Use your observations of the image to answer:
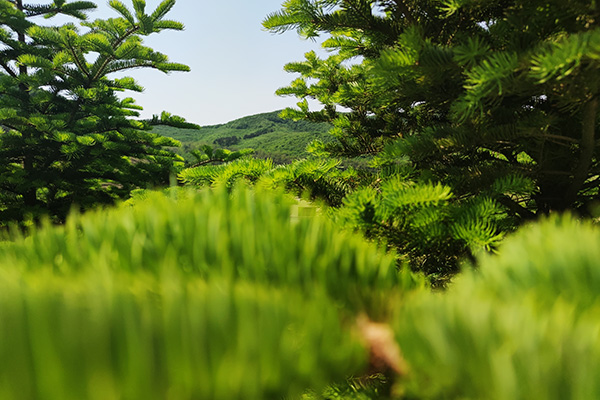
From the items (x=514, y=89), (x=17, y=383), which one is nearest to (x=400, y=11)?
(x=514, y=89)

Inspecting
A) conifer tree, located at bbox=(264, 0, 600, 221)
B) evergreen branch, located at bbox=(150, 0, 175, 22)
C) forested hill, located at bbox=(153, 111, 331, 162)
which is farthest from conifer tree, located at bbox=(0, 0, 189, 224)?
forested hill, located at bbox=(153, 111, 331, 162)

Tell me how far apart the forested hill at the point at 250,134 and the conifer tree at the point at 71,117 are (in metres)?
56.9

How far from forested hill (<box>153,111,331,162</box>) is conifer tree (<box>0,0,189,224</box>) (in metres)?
56.9

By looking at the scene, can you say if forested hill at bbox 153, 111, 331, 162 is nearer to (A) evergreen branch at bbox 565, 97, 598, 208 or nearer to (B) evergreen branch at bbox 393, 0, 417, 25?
(B) evergreen branch at bbox 393, 0, 417, 25

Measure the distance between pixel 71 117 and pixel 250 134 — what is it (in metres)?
85.0

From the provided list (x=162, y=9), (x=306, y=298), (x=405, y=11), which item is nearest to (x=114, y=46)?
(x=162, y=9)

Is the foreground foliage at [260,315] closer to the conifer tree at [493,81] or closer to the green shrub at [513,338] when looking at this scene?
the green shrub at [513,338]

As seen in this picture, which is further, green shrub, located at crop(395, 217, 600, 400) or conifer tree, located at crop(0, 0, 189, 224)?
conifer tree, located at crop(0, 0, 189, 224)

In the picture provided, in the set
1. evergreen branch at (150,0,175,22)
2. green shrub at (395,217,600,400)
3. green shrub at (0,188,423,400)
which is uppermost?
evergreen branch at (150,0,175,22)

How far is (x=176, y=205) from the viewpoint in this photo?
48 centimetres

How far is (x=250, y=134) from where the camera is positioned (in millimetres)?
92500

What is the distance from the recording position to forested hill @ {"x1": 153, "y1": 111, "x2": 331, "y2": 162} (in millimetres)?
72375

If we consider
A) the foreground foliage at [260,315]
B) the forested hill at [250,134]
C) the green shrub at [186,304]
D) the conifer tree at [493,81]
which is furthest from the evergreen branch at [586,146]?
the forested hill at [250,134]

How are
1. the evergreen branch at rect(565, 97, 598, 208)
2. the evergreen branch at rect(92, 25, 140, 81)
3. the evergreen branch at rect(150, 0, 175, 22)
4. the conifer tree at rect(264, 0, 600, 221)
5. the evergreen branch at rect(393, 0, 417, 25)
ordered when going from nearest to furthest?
the conifer tree at rect(264, 0, 600, 221), the evergreen branch at rect(565, 97, 598, 208), the evergreen branch at rect(393, 0, 417, 25), the evergreen branch at rect(150, 0, 175, 22), the evergreen branch at rect(92, 25, 140, 81)
